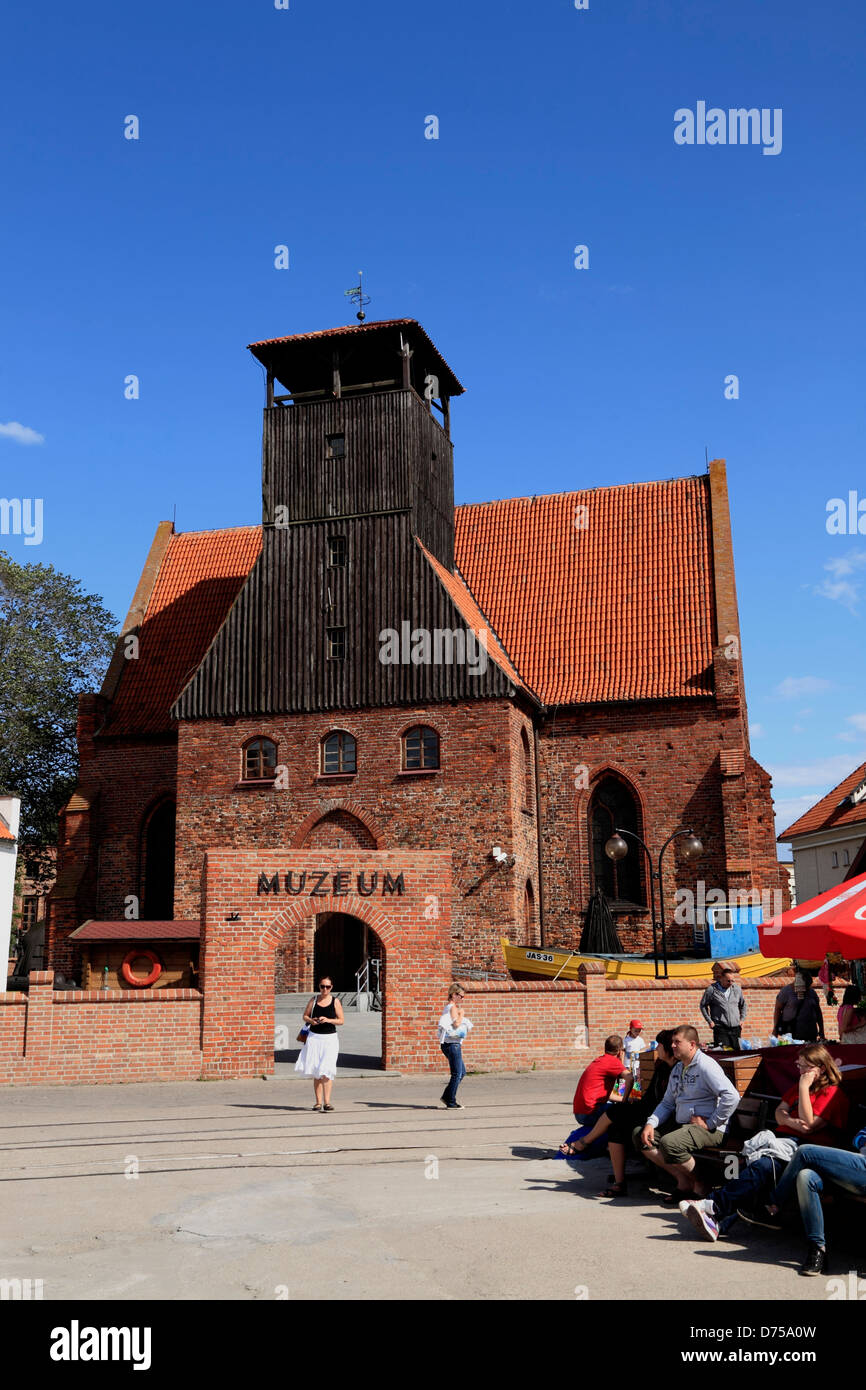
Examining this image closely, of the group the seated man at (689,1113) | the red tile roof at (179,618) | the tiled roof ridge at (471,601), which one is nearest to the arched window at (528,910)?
the tiled roof ridge at (471,601)

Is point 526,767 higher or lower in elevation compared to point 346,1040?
higher

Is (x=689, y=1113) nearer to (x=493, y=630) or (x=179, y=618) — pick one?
(x=493, y=630)

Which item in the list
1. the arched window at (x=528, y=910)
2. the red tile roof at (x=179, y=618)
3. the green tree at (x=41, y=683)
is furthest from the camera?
the green tree at (x=41, y=683)

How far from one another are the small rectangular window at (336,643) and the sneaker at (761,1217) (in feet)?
68.5

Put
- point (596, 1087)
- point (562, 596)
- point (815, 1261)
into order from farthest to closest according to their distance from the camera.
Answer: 1. point (562, 596)
2. point (596, 1087)
3. point (815, 1261)

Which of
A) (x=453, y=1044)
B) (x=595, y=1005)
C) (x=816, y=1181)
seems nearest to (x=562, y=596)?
(x=595, y=1005)

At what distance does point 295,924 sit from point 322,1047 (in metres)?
4.64

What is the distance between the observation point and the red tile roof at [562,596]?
29.3 m

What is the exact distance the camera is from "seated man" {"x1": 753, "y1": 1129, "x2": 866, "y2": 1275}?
6746 millimetres

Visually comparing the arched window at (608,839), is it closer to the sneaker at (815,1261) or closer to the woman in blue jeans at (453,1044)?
the woman in blue jeans at (453,1044)

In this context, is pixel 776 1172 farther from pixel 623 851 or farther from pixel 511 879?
pixel 511 879

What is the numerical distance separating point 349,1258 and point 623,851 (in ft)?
52.6

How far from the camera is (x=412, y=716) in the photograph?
88.5 ft

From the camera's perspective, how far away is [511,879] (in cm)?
2566
